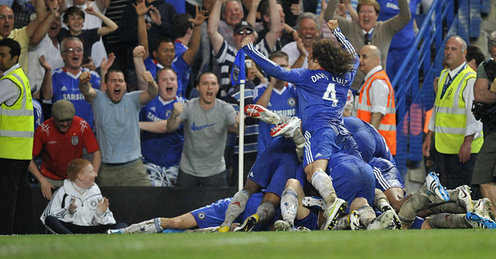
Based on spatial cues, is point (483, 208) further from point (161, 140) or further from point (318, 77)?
point (161, 140)

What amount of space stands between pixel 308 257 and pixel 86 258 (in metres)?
0.96

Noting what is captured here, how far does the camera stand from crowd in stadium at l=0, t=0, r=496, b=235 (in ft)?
21.0

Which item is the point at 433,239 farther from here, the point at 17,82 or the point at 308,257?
the point at 17,82

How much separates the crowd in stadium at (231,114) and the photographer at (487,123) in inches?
0.5

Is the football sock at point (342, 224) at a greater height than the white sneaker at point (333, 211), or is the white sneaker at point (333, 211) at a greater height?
the white sneaker at point (333, 211)

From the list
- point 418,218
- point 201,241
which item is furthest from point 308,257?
point 418,218

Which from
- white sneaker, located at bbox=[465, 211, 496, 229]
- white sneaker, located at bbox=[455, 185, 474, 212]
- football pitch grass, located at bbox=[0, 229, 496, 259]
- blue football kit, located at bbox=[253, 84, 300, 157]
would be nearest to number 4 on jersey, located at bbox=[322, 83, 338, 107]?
white sneaker, located at bbox=[455, 185, 474, 212]

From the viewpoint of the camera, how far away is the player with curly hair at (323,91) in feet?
21.6

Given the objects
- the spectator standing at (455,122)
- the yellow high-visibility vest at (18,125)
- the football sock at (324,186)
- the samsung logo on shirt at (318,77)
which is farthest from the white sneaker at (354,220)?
the yellow high-visibility vest at (18,125)

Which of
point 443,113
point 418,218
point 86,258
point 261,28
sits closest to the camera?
point 86,258

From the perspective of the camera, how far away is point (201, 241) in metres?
4.33

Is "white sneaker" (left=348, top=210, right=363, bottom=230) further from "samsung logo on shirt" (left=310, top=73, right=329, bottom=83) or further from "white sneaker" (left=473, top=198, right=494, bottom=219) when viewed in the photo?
"samsung logo on shirt" (left=310, top=73, right=329, bottom=83)

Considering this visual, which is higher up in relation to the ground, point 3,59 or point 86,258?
point 3,59

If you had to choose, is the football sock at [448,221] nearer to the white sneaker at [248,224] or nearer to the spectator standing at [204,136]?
the white sneaker at [248,224]
